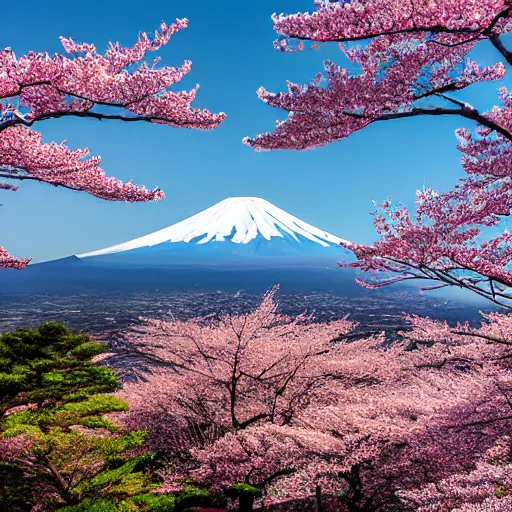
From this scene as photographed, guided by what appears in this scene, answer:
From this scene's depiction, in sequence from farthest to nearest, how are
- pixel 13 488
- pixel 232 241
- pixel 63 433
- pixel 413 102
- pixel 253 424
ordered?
pixel 232 241, pixel 253 424, pixel 13 488, pixel 63 433, pixel 413 102

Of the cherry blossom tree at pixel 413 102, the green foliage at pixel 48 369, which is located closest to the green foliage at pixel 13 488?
the green foliage at pixel 48 369

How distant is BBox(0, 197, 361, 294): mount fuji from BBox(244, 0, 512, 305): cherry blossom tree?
58.3m

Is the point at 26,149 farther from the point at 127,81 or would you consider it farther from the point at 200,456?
the point at 200,456

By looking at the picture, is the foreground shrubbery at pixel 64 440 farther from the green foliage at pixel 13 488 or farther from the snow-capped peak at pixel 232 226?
the snow-capped peak at pixel 232 226

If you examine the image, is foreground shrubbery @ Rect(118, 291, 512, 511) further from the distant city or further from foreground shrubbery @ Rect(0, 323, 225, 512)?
the distant city

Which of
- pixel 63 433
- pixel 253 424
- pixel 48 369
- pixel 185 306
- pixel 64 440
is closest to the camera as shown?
pixel 64 440

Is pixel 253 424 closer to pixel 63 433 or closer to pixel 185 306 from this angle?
pixel 63 433

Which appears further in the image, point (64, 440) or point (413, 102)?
point (64, 440)

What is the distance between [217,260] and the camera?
300ft

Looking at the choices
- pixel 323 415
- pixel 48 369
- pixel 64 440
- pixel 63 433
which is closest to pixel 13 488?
pixel 63 433

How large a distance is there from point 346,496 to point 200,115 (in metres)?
6.02

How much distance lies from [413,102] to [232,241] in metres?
96.5

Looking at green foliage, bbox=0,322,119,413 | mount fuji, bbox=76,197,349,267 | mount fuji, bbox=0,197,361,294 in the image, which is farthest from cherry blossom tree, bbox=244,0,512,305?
mount fuji, bbox=76,197,349,267

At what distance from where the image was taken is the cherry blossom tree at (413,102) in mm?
Answer: 2998
